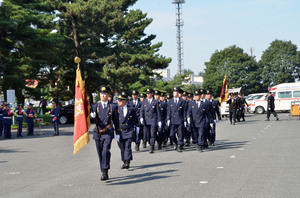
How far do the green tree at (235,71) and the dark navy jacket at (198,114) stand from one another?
217ft

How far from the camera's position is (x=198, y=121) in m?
12.0

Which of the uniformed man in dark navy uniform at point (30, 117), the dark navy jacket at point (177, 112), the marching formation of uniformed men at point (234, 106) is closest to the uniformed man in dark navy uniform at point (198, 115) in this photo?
the dark navy jacket at point (177, 112)

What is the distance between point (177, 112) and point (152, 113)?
A: 31.5 inches

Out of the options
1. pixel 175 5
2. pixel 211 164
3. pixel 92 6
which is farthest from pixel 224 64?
pixel 211 164

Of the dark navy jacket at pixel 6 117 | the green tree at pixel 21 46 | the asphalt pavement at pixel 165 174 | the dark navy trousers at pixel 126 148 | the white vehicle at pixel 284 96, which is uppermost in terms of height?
the green tree at pixel 21 46

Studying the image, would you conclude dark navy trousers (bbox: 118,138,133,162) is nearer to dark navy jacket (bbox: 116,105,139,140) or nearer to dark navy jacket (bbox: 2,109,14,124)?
dark navy jacket (bbox: 116,105,139,140)

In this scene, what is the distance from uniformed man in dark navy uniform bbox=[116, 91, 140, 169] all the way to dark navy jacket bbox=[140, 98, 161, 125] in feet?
9.16

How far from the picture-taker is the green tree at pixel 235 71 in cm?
7756

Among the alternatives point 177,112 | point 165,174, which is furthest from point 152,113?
point 165,174

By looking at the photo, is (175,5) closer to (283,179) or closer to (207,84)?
(207,84)

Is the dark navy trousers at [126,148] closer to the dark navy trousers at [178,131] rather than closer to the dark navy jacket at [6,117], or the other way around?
the dark navy trousers at [178,131]

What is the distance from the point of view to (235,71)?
77.8 m

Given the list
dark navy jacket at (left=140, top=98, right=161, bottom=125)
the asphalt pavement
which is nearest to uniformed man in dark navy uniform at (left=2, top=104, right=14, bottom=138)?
the asphalt pavement

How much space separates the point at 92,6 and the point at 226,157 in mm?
26038
